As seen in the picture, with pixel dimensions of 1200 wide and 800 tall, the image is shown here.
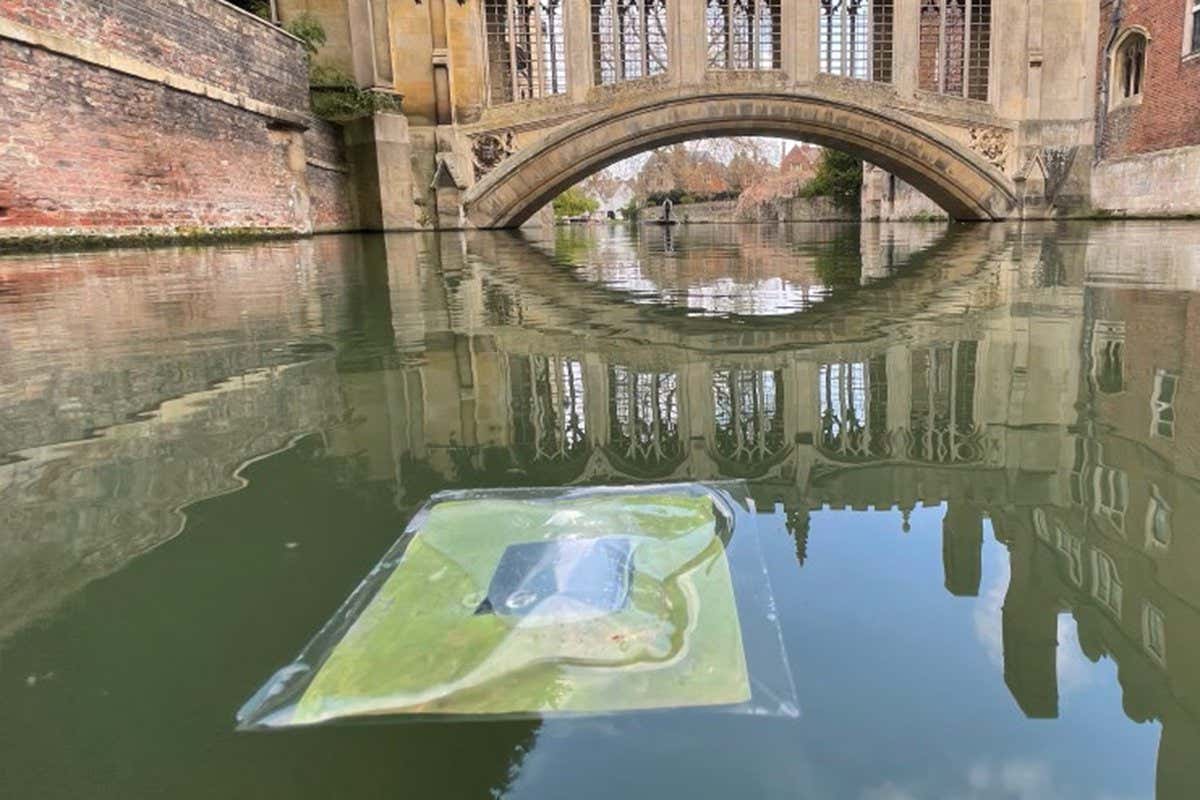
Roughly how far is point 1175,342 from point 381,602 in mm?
3115

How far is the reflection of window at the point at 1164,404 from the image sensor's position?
2.04 metres

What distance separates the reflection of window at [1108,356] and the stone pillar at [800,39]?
Result: 14043 millimetres

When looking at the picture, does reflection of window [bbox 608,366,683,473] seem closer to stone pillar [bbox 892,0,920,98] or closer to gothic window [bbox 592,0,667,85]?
gothic window [bbox 592,0,667,85]

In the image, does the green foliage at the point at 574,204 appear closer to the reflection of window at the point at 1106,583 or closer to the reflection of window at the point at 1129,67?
the reflection of window at the point at 1129,67

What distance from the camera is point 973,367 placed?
287 centimetres

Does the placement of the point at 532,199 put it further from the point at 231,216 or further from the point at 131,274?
the point at 131,274

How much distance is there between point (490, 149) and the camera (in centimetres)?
1684

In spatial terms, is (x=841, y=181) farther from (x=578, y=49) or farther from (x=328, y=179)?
(x=328, y=179)

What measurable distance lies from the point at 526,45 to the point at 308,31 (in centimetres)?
479

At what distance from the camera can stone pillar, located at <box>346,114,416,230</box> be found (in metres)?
15.7

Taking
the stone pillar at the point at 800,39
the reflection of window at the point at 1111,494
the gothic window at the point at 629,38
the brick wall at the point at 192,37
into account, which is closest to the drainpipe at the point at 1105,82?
the stone pillar at the point at 800,39

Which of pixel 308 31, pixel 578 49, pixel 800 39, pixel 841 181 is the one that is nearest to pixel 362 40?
pixel 308 31

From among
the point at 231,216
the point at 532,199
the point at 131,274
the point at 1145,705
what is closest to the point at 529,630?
the point at 1145,705

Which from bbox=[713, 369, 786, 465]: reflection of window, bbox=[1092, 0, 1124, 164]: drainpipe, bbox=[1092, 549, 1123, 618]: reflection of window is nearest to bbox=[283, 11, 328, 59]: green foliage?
bbox=[713, 369, 786, 465]: reflection of window
